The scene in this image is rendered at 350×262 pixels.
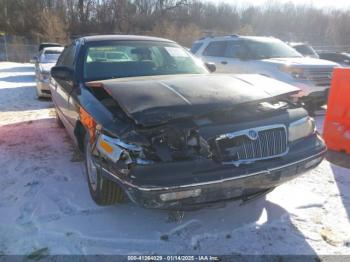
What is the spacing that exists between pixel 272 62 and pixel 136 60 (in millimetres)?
4385

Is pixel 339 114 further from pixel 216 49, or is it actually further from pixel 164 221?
pixel 216 49

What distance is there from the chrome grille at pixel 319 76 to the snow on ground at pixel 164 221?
3590 mm

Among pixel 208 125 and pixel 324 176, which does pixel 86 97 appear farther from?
pixel 324 176

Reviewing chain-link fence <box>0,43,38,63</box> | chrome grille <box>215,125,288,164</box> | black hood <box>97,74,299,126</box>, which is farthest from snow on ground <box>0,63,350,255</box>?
chain-link fence <box>0,43,38,63</box>

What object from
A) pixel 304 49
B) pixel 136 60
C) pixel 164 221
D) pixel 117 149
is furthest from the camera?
pixel 304 49

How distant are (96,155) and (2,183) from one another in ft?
5.61

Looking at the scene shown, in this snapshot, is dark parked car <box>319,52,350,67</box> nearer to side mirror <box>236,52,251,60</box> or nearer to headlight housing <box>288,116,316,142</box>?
side mirror <box>236,52,251,60</box>

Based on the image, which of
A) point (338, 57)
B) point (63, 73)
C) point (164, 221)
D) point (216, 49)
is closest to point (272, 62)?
point (216, 49)

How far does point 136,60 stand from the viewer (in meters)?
4.79

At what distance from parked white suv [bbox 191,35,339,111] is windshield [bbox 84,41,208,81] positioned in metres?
3.41

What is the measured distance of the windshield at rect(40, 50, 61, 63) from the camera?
1145cm

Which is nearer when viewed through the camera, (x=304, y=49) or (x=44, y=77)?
(x=44, y=77)

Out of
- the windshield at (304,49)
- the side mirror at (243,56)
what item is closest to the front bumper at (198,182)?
the side mirror at (243,56)

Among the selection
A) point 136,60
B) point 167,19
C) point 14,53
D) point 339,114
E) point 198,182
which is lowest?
point 14,53
